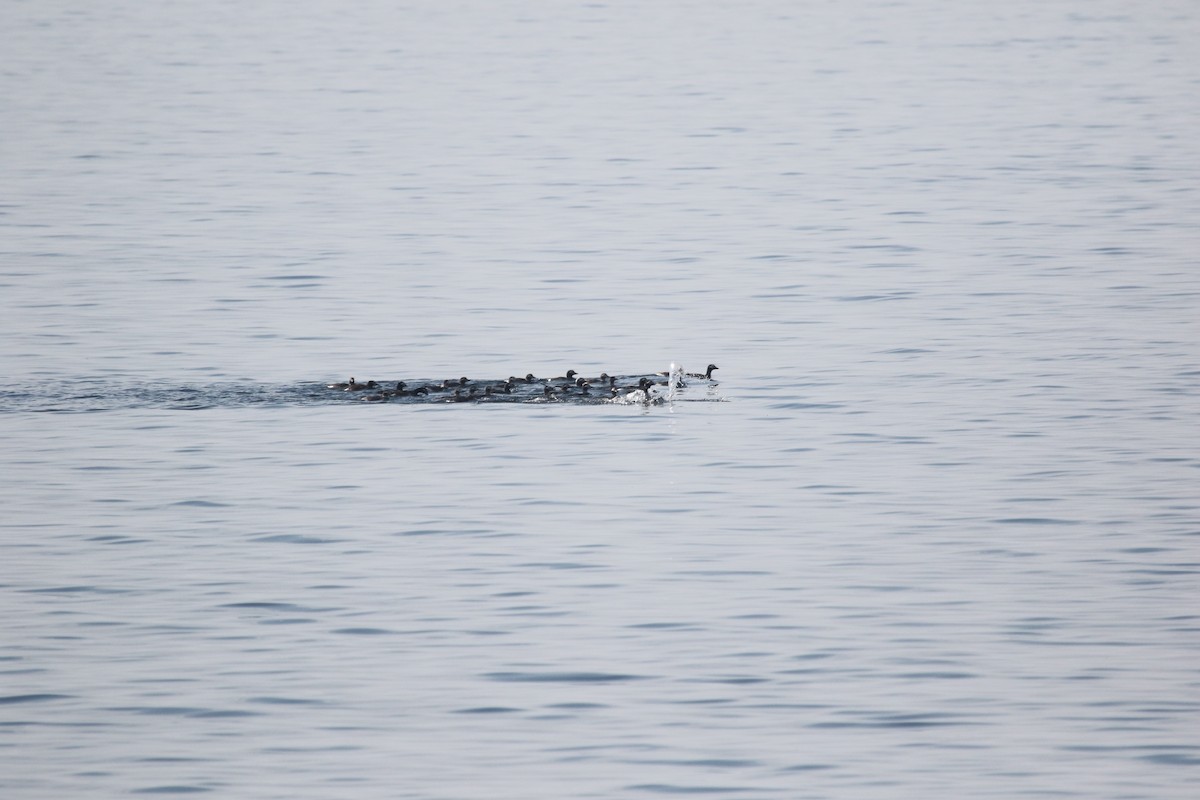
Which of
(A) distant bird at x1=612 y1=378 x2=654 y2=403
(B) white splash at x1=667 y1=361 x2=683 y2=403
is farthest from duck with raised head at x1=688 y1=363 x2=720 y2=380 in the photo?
(A) distant bird at x1=612 y1=378 x2=654 y2=403

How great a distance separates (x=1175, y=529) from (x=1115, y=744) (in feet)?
18.3

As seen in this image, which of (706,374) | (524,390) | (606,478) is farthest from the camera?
(706,374)

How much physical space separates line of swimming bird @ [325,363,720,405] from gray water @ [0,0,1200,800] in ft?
0.63

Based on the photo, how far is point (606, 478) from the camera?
22.4 m

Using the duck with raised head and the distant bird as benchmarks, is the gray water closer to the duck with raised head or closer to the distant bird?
the distant bird

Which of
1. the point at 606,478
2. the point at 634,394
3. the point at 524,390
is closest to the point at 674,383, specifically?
the point at 634,394

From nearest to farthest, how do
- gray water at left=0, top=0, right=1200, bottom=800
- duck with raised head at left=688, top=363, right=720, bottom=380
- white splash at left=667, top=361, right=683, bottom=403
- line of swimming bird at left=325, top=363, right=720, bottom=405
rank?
gray water at left=0, top=0, right=1200, bottom=800
line of swimming bird at left=325, top=363, right=720, bottom=405
white splash at left=667, top=361, right=683, bottom=403
duck with raised head at left=688, top=363, right=720, bottom=380

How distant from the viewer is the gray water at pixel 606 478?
14.9 meters

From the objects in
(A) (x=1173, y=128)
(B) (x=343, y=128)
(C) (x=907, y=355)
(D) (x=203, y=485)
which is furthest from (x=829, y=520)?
(B) (x=343, y=128)

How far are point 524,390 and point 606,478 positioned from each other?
462 centimetres

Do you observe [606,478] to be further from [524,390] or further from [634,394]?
[524,390]

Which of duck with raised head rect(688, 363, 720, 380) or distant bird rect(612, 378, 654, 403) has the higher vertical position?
duck with raised head rect(688, 363, 720, 380)

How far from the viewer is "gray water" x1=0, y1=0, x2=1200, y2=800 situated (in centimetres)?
1493

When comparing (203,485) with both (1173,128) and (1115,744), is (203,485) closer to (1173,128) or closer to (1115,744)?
(1115,744)
